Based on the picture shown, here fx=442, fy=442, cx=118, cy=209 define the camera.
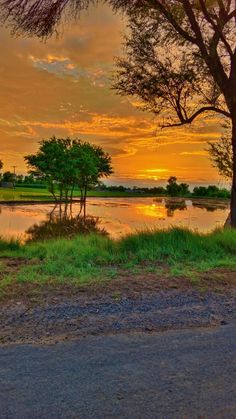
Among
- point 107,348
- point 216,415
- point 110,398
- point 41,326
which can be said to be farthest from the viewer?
point 41,326

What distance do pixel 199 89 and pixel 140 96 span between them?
7.25 feet

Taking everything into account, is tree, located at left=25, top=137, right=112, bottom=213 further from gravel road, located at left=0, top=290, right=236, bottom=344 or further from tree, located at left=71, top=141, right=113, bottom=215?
gravel road, located at left=0, top=290, right=236, bottom=344

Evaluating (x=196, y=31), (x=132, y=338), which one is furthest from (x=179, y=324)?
(x=196, y=31)

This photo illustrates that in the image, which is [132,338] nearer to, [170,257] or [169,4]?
[170,257]

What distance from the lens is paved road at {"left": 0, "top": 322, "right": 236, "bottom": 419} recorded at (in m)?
3.06

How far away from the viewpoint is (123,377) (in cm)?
354

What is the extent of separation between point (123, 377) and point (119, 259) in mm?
5188

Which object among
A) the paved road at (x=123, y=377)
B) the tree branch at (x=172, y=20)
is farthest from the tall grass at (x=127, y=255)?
the tree branch at (x=172, y=20)

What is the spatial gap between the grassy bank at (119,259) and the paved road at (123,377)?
2237 millimetres

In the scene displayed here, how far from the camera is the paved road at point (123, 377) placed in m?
3.06

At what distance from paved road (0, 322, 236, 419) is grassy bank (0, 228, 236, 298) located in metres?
2.24

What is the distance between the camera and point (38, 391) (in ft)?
10.8

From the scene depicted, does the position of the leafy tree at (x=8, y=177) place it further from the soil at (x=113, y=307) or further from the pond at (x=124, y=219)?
the soil at (x=113, y=307)

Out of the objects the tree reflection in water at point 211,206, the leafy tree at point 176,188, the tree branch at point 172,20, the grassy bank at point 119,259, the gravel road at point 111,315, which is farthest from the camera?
the leafy tree at point 176,188
